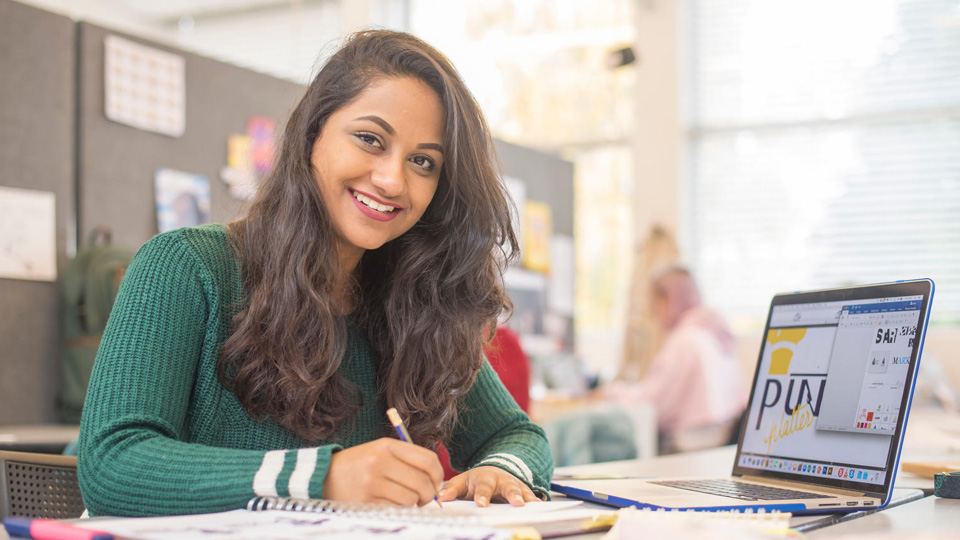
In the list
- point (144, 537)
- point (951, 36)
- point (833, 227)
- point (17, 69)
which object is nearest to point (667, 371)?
point (833, 227)

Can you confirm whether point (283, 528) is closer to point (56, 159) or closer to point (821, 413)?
point (821, 413)

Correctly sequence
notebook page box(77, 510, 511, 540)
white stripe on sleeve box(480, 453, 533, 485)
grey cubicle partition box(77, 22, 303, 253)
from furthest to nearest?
1. grey cubicle partition box(77, 22, 303, 253)
2. white stripe on sleeve box(480, 453, 533, 485)
3. notebook page box(77, 510, 511, 540)

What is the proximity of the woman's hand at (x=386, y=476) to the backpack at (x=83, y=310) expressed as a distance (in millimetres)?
1871

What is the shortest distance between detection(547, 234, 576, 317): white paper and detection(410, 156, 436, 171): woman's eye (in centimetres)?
317

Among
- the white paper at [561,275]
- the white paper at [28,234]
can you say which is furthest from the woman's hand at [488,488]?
the white paper at [561,275]

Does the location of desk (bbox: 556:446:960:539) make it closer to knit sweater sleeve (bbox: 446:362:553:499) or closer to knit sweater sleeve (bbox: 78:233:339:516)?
knit sweater sleeve (bbox: 446:362:553:499)

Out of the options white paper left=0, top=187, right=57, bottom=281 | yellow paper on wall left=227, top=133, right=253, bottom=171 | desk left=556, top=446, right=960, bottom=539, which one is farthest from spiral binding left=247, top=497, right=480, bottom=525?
yellow paper on wall left=227, top=133, right=253, bottom=171

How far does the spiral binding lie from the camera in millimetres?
825

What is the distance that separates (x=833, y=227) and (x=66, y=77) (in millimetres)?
4015

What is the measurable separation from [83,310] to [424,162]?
1693 mm

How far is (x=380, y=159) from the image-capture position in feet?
4.16

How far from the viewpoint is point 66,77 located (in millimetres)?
2701

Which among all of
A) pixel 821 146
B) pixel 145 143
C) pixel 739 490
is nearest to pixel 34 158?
pixel 145 143

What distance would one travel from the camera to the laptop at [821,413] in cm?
111
